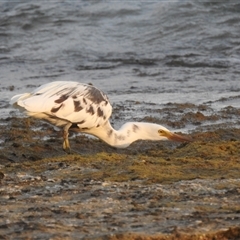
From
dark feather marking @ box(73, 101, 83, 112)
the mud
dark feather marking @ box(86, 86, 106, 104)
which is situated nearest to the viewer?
the mud

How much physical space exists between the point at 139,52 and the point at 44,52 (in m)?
2.11

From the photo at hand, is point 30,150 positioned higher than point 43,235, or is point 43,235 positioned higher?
point 43,235

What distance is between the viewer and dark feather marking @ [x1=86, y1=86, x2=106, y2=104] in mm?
9188

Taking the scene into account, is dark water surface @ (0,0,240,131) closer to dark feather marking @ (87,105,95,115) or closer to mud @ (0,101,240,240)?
dark feather marking @ (87,105,95,115)

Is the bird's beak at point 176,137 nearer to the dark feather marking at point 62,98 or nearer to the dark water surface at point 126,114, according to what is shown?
the dark water surface at point 126,114

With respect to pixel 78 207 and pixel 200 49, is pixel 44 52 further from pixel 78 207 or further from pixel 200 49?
pixel 78 207

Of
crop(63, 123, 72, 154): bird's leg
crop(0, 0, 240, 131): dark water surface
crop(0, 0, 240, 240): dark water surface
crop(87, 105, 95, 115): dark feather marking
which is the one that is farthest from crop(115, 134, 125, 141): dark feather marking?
crop(0, 0, 240, 131): dark water surface

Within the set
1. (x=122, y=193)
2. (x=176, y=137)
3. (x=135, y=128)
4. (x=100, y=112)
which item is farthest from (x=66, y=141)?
(x=122, y=193)

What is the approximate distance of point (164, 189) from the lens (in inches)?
246

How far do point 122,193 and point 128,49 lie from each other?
12.1 metres

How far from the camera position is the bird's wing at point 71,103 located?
848cm

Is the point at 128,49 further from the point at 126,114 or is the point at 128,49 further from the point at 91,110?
the point at 91,110

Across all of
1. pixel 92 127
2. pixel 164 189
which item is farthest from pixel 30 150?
pixel 164 189

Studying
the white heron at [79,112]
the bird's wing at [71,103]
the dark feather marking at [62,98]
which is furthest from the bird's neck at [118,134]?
the dark feather marking at [62,98]
